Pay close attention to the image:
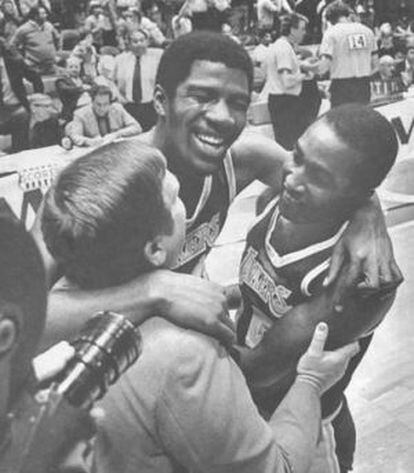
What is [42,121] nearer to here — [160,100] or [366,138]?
[160,100]

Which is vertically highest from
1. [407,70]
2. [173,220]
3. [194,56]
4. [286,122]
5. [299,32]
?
[194,56]

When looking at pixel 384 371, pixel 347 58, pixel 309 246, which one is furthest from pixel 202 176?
pixel 384 371

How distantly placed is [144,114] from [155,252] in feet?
1.59

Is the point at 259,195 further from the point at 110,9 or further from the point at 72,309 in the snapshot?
the point at 110,9

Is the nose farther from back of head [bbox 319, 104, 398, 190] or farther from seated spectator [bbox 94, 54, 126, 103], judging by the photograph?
seated spectator [bbox 94, 54, 126, 103]

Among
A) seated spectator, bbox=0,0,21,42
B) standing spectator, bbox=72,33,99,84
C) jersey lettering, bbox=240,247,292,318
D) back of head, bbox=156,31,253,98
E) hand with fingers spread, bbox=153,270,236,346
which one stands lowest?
seated spectator, bbox=0,0,21,42

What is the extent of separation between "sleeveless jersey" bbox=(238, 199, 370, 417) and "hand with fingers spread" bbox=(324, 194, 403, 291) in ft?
0.06

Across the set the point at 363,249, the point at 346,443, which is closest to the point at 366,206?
the point at 363,249

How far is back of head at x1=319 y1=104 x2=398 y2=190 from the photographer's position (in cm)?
104

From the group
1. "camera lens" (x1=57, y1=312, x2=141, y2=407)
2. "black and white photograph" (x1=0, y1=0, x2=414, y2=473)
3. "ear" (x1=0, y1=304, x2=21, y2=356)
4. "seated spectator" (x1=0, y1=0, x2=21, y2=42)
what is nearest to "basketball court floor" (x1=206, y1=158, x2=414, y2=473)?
"black and white photograph" (x1=0, y1=0, x2=414, y2=473)

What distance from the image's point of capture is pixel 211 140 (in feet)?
3.28

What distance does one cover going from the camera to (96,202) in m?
0.75

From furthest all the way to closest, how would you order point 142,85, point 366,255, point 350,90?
point 350,90, point 142,85, point 366,255

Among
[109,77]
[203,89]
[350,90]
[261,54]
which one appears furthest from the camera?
[109,77]
